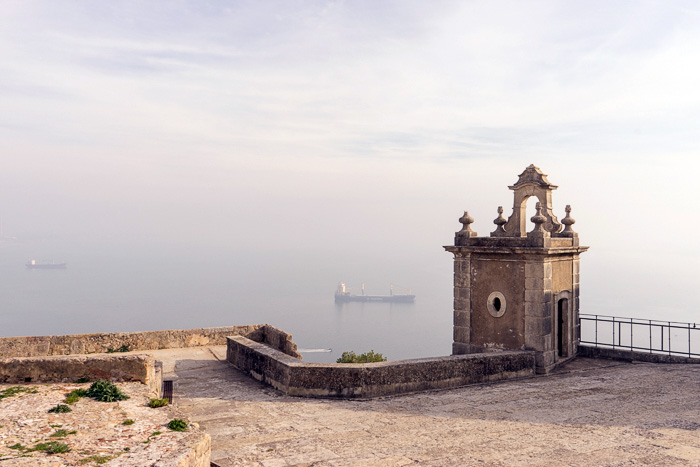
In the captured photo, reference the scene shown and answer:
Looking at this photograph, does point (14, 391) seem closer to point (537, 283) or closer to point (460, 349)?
point (460, 349)

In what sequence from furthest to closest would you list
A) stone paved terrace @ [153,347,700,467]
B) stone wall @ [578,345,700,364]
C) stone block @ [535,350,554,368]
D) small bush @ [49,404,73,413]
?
stone wall @ [578,345,700,364] → stone block @ [535,350,554,368] → small bush @ [49,404,73,413] → stone paved terrace @ [153,347,700,467]

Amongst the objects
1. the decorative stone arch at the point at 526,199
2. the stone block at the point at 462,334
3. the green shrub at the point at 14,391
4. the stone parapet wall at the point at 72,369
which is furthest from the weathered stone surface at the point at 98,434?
the decorative stone arch at the point at 526,199

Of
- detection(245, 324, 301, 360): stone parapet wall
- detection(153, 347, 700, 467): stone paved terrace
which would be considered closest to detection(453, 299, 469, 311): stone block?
detection(153, 347, 700, 467): stone paved terrace

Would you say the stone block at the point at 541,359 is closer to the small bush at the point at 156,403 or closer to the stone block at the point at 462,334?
the stone block at the point at 462,334

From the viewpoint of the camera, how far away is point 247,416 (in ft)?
33.3

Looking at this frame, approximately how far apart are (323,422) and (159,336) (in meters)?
10.6

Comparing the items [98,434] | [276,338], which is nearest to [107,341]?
[276,338]

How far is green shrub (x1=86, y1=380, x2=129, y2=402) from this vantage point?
30.5 ft

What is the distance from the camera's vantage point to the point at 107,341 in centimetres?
1762

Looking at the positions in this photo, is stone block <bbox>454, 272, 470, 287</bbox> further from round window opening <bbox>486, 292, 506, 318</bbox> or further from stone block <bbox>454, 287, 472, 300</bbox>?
round window opening <bbox>486, 292, 506, 318</bbox>

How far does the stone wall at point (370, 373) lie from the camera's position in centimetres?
1188

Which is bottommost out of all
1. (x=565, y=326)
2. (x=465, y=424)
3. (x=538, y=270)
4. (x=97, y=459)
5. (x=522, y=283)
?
(x=465, y=424)

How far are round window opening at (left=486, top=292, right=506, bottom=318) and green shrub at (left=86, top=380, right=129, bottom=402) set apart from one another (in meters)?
10.9

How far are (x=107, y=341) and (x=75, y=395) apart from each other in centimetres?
879
